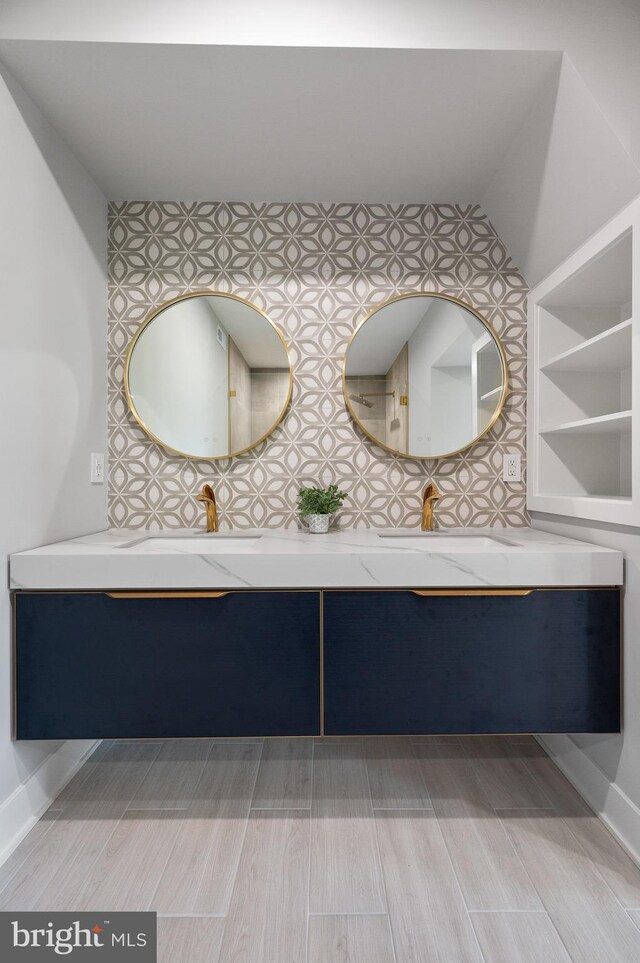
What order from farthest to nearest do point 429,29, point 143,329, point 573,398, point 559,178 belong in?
point 143,329, point 573,398, point 559,178, point 429,29

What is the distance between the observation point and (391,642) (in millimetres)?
1643

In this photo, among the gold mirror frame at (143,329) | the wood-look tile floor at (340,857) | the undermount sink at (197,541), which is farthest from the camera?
the gold mirror frame at (143,329)

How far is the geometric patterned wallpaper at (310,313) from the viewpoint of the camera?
2307 millimetres

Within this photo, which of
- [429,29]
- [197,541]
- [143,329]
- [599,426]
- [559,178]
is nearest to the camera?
[429,29]

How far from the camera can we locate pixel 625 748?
1.61 m

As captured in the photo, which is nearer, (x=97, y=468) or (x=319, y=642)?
(x=319, y=642)

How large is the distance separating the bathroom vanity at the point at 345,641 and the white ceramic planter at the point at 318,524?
1.64 ft

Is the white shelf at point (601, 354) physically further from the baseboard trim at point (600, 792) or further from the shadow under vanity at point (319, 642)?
the baseboard trim at point (600, 792)

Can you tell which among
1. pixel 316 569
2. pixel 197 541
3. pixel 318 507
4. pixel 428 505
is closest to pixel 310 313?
pixel 318 507

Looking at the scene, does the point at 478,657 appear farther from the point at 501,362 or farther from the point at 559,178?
the point at 559,178

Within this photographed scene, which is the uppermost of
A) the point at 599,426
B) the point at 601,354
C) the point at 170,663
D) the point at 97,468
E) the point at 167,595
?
the point at 601,354

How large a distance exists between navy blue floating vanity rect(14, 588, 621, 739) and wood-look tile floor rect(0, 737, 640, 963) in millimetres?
296

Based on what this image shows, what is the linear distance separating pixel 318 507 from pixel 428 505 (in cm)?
43

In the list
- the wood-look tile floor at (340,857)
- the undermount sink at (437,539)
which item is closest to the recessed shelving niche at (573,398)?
the undermount sink at (437,539)
